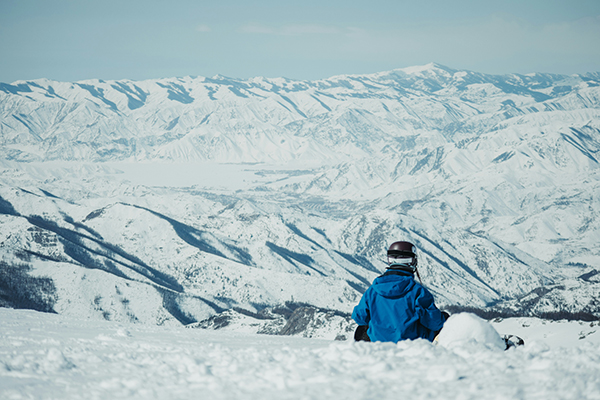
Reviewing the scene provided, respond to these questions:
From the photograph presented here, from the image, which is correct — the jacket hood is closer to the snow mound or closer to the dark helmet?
the dark helmet

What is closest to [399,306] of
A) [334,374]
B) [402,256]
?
[402,256]

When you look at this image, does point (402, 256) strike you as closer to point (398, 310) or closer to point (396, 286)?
point (396, 286)

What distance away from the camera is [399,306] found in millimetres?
12547

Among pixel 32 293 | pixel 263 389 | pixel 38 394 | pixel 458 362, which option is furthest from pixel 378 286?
pixel 32 293

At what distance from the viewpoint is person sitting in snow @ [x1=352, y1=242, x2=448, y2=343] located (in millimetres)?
12438

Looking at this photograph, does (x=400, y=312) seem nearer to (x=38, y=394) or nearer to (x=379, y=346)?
(x=379, y=346)

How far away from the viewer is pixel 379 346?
12109 mm

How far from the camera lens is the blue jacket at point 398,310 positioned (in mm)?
12430

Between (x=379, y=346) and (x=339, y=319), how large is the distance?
130m

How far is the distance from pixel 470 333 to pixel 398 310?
5.73 feet

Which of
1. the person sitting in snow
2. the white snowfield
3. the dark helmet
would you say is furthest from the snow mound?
the dark helmet

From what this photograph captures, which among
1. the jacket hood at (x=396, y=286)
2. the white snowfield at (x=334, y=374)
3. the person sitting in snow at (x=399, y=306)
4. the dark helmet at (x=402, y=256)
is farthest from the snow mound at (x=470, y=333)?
the dark helmet at (x=402, y=256)

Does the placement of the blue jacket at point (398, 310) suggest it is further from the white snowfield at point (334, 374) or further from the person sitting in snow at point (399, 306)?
the white snowfield at point (334, 374)

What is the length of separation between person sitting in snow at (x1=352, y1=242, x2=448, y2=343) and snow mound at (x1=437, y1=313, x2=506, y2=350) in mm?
575
